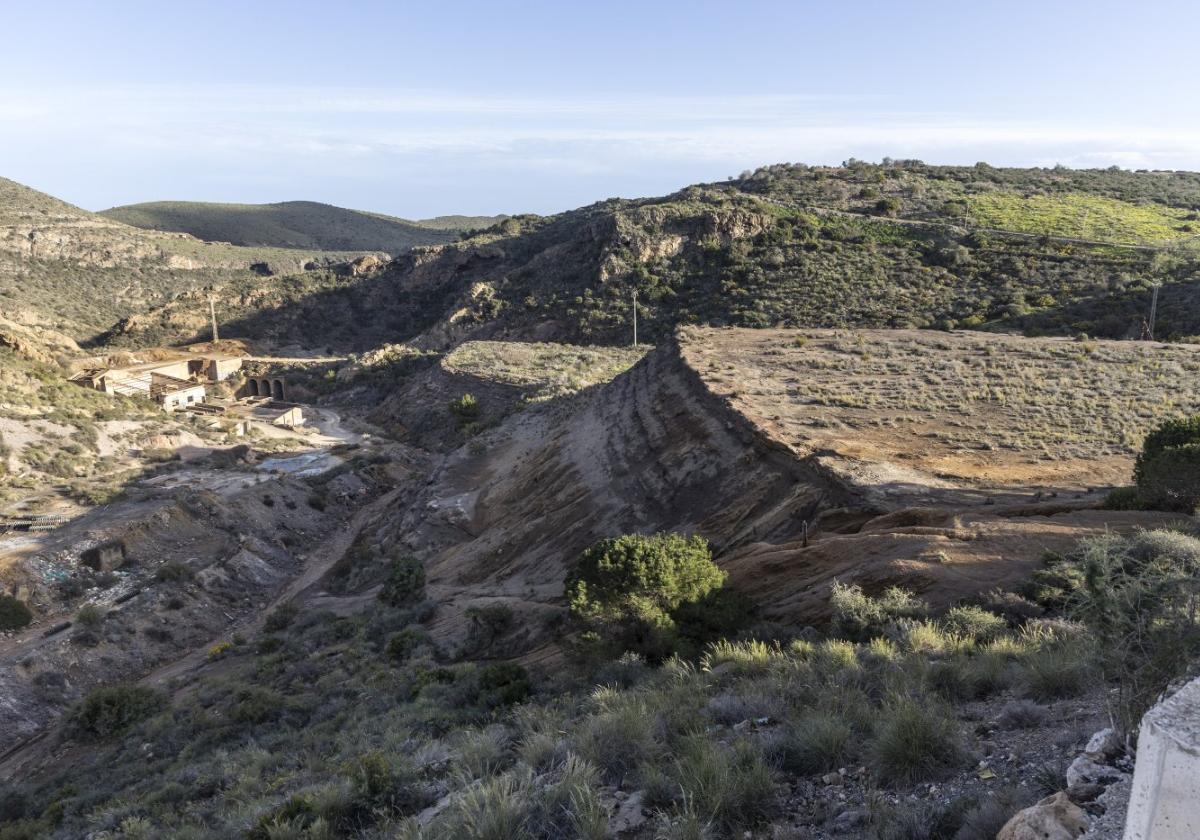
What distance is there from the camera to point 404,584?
64.0 feet

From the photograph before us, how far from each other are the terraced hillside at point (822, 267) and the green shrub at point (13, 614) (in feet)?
110

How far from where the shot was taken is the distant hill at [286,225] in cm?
11388

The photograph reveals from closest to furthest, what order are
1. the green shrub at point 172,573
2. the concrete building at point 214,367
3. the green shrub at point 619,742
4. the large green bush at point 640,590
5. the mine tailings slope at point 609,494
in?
the green shrub at point 619,742
the large green bush at point 640,590
the mine tailings slope at point 609,494
the green shrub at point 172,573
the concrete building at point 214,367

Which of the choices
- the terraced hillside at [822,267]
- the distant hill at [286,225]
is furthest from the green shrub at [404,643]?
the distant hill at [286,225]

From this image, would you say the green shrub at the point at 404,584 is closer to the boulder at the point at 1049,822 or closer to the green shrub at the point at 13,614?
the green shrub at the point at 13,614

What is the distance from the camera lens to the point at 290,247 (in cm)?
11269

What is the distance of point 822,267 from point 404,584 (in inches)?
1358

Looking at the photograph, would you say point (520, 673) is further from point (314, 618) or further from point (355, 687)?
point (314, 618)

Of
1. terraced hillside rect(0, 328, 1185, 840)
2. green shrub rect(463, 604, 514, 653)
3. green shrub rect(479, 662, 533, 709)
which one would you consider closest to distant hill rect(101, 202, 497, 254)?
terraced hillside rect(0, 328, 1185, 840)

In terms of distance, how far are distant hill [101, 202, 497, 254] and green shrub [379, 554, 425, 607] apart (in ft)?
342

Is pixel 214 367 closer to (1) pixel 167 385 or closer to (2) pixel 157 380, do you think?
(2) pixel 157 380

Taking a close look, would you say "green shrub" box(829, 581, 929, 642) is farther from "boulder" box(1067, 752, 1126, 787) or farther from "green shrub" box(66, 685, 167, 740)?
"green shrub" box(66, 685, 167, 740)

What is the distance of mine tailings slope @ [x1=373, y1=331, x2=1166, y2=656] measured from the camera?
35.2ft

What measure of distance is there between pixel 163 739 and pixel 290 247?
110792 millimetres
